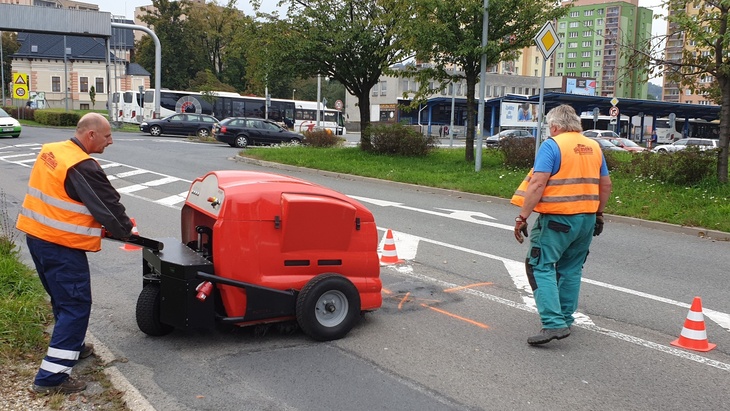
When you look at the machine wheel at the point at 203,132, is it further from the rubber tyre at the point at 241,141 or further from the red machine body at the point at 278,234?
the red machine body at the point at 278,234

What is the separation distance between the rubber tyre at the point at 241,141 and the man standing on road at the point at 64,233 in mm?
27384

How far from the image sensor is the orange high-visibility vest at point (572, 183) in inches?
204

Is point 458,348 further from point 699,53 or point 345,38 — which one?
point 345,38

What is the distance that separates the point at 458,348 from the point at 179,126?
3377 centimetres

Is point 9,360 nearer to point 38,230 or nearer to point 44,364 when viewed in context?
point 44,364

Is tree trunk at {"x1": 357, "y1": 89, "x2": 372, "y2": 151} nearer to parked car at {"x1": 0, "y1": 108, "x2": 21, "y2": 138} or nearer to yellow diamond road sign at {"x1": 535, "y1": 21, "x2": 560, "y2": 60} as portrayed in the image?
yellow diamond road sign at {"x1": 535, "y1": 21, "x2": 560, "y2": 60}

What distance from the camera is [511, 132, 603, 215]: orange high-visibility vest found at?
5172 mm

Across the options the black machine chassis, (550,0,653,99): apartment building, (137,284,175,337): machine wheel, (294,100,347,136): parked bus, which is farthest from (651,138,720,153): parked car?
(550,0,653,99): apartment building

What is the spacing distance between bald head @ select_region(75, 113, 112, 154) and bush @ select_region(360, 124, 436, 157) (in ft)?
57.0

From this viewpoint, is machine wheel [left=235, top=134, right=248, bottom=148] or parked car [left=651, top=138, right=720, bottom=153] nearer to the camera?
parked car [left=651, top=138, right=720, bottom=153]

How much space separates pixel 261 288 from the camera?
189 inches

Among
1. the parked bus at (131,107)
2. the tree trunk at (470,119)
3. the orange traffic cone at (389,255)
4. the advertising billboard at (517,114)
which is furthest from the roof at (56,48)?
the orange traffic cone at (389,255)

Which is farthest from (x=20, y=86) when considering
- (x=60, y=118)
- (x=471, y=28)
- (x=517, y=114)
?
(x=517, y=114)

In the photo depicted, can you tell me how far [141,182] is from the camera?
15805 millimetres
